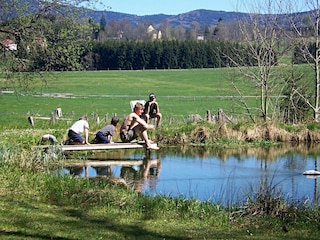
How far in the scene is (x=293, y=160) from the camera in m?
16.2

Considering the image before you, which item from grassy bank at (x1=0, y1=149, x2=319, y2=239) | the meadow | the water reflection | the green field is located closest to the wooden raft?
the water reflection

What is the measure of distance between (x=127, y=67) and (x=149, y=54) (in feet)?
14.4

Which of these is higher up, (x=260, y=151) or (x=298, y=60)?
(x=298, y=60)

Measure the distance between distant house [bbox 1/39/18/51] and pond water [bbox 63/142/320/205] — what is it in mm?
3262

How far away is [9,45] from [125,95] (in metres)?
Result: 42.9

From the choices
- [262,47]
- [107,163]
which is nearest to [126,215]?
[107,163]

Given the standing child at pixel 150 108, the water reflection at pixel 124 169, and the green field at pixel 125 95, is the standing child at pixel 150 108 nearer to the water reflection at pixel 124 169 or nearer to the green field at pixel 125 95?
the water reflection at pixel 124 169

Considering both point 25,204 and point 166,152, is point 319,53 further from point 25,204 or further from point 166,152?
point 25,204

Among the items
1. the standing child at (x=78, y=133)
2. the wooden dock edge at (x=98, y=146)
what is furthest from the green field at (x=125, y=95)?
the standing child at (x=78, y=133)

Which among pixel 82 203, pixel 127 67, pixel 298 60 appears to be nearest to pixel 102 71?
pixel 127 67

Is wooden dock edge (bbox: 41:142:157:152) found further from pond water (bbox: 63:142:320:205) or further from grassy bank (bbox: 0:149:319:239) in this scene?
grassy bank (bbox: 0:149:319:239)

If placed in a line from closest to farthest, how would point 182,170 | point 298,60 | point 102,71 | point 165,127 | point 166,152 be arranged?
1. point 182,170
2. point 166,152
3. point 165,127
4. point 298,60
5. point 102,71

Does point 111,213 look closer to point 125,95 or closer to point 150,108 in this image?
point 150,108

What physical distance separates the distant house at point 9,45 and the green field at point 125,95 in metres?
12.1
